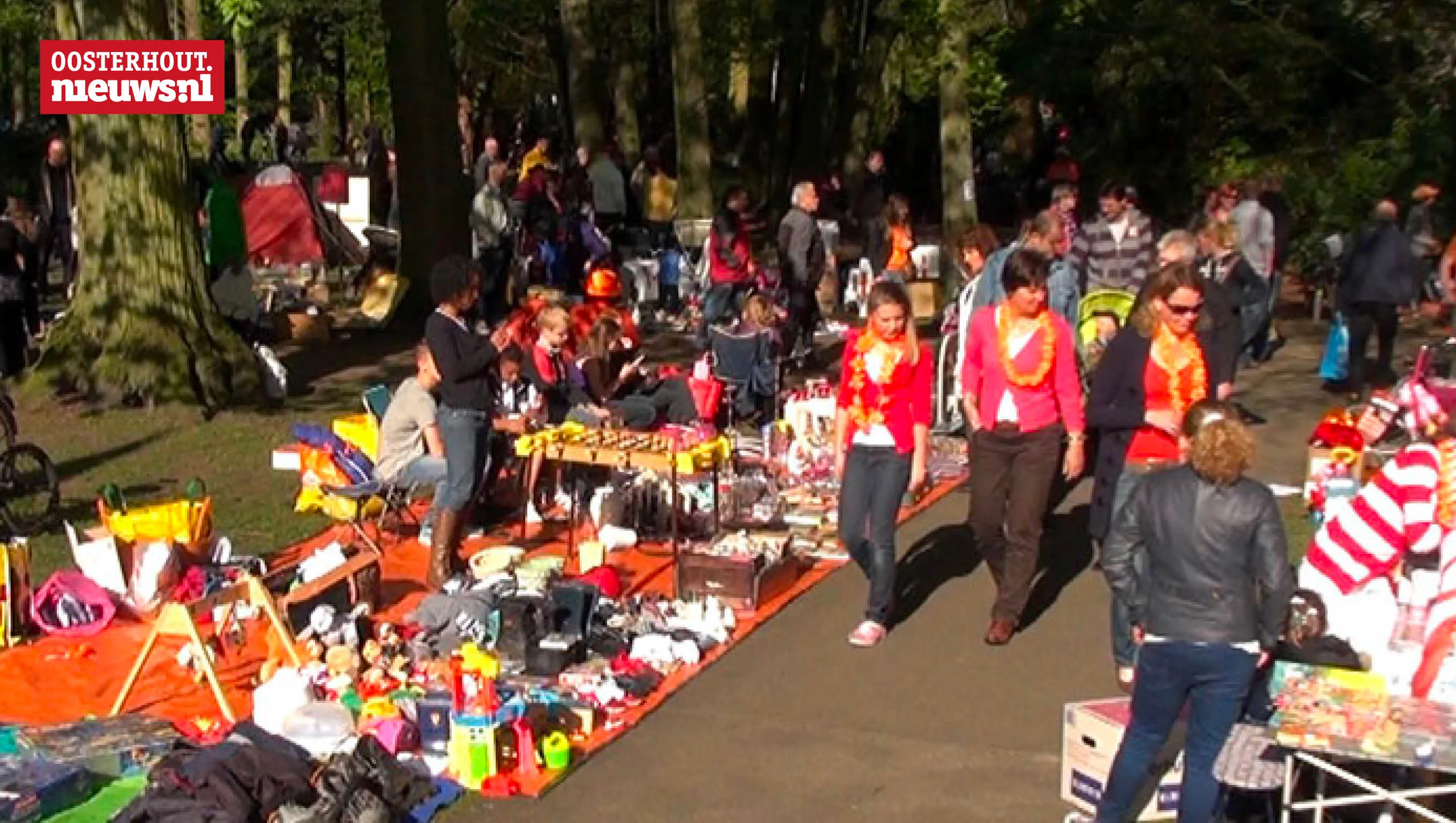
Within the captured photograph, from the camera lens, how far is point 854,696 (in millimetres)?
8617

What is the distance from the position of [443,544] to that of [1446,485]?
512 centimetres

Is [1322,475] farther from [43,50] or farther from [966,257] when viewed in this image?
[43,50]

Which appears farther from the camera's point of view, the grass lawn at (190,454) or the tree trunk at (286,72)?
the tree trunk at (286,72)

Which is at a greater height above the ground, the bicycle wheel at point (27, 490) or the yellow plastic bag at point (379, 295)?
the yellow plastic bag at point (379, 295)

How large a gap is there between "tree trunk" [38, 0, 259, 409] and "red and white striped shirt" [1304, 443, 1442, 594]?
385 inches

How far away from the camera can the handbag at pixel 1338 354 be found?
52.1ft

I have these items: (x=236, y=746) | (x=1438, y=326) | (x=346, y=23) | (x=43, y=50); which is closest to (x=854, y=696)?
(x=236, y=746)

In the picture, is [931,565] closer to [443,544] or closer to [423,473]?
[443,544]

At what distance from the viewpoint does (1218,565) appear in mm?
6164

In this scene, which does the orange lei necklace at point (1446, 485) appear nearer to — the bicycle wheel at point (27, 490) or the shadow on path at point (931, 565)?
the shadow on path at point (931, 565)

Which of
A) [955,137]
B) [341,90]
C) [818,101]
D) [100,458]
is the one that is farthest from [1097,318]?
[341,90]

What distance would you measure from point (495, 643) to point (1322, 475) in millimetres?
5212

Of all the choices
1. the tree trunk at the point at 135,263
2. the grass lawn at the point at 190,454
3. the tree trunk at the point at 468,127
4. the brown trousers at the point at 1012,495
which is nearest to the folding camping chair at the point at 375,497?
the grass lawn at the point at 190,454

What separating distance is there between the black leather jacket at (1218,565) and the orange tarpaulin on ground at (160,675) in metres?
2.63
